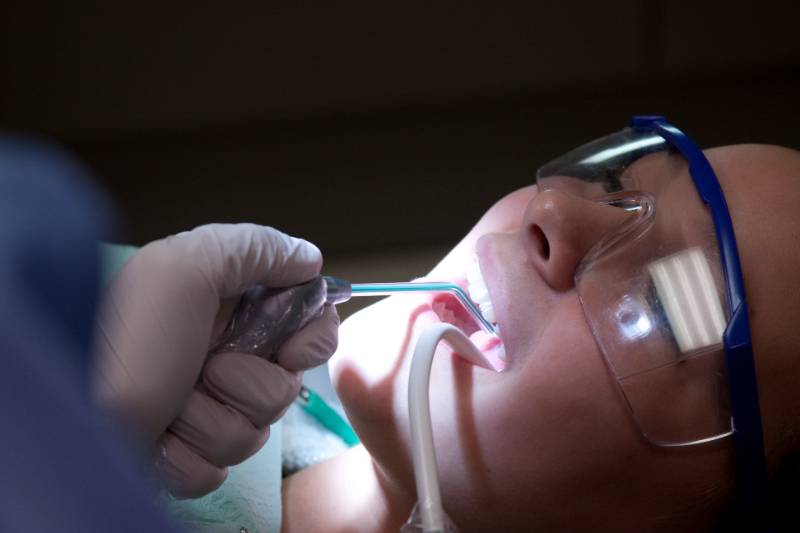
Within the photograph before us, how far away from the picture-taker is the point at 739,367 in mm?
1005

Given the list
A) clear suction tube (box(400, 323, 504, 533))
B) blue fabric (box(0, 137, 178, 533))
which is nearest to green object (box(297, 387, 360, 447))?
clear suction tube (box(400, 323, 504, 533))

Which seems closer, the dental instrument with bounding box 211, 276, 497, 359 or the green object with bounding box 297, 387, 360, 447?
the dental instrument with bounding box 211, 276, 497, 359

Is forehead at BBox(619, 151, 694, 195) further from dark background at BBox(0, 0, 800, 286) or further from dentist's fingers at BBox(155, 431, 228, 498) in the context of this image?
dark background at BBox(0, 0, 800, 286)

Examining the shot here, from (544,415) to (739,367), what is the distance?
0.83ft

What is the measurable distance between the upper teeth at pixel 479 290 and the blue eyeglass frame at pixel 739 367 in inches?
12.4

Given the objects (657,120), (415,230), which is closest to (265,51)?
(415,230)

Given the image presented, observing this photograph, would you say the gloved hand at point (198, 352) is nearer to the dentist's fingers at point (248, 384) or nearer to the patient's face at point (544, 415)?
the dentist's fingers at point (248, 384)

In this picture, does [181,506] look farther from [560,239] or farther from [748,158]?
[748,158]

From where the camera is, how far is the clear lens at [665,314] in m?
1.02

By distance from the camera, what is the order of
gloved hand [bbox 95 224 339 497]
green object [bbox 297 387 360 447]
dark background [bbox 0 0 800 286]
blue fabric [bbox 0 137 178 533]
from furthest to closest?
dark background [bbox 0 0 800 286] → green object [bbox 297 387 360 447] → gloved hand [bbox 95 224 339 497] → blue fabric [bbox 0 137 178 533]

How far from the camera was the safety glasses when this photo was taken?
1.02m

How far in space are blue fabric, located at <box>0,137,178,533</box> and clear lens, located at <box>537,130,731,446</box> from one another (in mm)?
608

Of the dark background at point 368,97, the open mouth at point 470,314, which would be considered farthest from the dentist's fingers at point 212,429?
the dark background at point 368,97

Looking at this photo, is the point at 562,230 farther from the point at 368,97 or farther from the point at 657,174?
the point at 368,97
